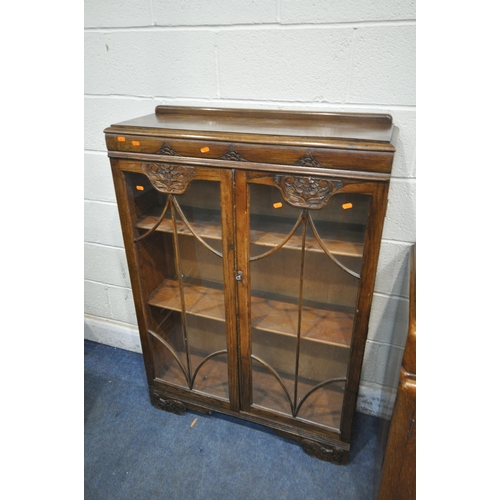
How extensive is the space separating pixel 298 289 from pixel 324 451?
2.16ft

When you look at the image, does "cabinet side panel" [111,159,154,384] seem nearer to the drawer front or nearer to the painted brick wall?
the drawer front

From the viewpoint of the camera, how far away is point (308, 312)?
117cm

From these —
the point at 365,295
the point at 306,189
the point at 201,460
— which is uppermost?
the point at 306,189

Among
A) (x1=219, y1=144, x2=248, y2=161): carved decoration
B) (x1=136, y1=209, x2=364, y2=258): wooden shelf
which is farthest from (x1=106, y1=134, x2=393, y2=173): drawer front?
(x1=136, y1=209, x2=364, y2=258): wooden shelf

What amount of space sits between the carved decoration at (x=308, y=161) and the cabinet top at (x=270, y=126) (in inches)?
1.1

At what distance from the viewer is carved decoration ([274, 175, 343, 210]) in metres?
0.94

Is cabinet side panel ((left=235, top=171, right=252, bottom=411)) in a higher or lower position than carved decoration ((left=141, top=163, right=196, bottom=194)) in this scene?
lower

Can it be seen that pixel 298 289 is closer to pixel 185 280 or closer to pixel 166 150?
pixel 185 280

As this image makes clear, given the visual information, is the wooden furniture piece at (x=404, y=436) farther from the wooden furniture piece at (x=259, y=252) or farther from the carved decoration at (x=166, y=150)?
the carved decoration at (x=166, y=150)

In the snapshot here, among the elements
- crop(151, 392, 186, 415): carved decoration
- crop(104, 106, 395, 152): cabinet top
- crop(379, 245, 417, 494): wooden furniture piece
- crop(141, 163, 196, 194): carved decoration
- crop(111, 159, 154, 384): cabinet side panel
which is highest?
crop(104, 106, 395, 152): cabinet top

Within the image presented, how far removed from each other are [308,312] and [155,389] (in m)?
0.79

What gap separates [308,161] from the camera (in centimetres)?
92

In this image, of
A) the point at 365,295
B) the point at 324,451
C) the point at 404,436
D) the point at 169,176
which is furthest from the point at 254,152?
the point at 324,451

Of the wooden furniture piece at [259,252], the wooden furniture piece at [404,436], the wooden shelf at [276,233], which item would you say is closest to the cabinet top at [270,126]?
the wooden furniture piece at [259,252]
